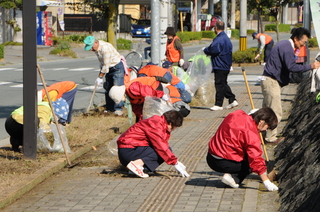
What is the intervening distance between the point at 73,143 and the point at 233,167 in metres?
3.39

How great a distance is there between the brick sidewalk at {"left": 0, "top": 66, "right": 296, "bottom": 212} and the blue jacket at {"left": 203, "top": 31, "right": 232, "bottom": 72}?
198 inches

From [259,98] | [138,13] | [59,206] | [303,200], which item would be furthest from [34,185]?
[138,13]

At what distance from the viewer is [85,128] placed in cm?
1016

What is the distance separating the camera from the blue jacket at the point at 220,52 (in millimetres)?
12470

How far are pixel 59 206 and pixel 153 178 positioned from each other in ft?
4.81

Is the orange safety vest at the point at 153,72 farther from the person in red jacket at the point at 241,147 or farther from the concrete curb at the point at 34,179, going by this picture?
the person in red jacket at the point at 241,147

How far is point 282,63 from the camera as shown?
8867 millimetres

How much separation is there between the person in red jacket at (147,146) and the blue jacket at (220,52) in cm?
596

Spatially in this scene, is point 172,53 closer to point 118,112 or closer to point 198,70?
point 198,70

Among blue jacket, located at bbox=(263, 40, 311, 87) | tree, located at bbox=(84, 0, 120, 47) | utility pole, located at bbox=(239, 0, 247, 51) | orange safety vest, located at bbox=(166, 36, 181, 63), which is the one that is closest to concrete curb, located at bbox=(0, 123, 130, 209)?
blue jacket, located at bbox=(263, 40, 311, 87)

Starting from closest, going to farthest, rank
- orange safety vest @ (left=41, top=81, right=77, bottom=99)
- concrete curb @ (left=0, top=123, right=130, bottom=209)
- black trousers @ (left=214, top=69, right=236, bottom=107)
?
1. concrete curb @ (left=0, top=123, right=130, bottom=209)
2. orange safety vest @ (left=41, top=81, right=77, bottom=99)
3. black trousers @ (left=214, top=69, right=236, bottom=107)

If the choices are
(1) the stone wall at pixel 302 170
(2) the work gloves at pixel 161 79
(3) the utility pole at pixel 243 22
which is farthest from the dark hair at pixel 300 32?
(3) the utility pole at pixel 243 22

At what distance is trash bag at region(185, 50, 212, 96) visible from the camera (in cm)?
1341

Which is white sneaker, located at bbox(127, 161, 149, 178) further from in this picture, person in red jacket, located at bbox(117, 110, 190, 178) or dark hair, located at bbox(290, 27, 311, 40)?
dark hair, located at bbox(290, 27, 311, 40)
